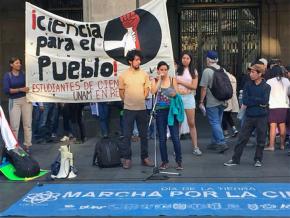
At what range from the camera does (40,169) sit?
29.4 feet

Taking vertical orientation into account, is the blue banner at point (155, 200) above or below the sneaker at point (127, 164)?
below

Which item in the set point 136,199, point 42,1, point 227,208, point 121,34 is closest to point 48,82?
point 121,34

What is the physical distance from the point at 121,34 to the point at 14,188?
346 cm

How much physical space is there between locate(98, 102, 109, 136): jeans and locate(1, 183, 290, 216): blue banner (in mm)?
3687

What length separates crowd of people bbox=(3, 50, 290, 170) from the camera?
339 inches

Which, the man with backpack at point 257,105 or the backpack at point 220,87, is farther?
the backpack at point 220,87

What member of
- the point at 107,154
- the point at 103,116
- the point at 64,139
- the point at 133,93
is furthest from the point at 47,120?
the point at 133,93

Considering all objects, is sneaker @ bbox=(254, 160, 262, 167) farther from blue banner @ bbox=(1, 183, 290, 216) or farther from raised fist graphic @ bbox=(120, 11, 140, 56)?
raised fist graphic @ bbox=(120, 11, 140, 56)

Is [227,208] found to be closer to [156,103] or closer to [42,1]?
[156,103]

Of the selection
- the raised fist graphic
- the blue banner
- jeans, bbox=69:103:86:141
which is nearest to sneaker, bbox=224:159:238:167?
the blue banner

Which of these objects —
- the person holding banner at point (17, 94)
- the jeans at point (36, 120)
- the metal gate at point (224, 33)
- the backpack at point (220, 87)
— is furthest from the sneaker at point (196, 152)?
the metal gate at point (224, 33)

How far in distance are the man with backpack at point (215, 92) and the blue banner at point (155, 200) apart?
236 cm

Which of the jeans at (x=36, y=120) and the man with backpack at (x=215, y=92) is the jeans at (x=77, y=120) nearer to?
the jeans at (x=36, y=120)

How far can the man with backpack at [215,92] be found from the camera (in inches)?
385
